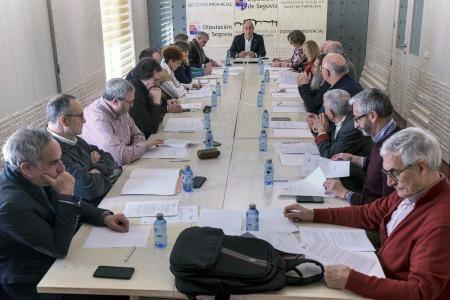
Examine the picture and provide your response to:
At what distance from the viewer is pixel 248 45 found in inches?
347

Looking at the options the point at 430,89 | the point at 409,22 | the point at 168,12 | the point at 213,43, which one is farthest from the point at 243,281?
the point at 168,12

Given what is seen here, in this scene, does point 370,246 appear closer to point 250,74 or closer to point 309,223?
point 309,223

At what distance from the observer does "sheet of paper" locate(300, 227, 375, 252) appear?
2.17 metres

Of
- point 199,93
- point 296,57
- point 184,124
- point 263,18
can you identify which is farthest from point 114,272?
point 263,18

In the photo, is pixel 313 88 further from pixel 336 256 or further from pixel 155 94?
pixel 336 256

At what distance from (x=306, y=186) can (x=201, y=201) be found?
0.62 m

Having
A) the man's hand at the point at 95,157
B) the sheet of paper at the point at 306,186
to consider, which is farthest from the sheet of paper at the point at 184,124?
the sheet of paper at the point at 306,186

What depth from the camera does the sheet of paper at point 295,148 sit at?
3.52 meters

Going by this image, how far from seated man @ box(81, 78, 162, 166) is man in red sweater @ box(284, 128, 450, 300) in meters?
1.90

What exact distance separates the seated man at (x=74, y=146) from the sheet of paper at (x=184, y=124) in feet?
3.94

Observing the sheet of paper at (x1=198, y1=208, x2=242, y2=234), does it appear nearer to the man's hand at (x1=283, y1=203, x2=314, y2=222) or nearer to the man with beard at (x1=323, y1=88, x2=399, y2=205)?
the man's hand at (x1=283, y1=203, x2=314, y2=222)

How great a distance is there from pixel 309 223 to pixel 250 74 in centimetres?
482

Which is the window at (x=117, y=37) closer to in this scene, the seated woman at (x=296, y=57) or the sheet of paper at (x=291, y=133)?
the seated woman at (x=296, y=57)

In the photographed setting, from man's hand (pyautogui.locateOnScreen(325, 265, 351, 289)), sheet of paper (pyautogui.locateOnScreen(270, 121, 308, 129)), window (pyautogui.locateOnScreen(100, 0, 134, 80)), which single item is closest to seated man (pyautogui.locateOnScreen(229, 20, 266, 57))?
window (pyautogui.locateOnScreen(100, 0, 134, 80))
